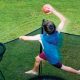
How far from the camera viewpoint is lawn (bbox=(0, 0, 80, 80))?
554 cm

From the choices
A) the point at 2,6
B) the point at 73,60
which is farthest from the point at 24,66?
the point at 2,6

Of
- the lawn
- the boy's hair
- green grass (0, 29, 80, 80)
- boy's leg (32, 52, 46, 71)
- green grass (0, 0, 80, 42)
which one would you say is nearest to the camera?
the boy's hair

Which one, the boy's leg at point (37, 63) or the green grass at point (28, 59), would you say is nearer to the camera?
the boy's leg at point (37, 63)

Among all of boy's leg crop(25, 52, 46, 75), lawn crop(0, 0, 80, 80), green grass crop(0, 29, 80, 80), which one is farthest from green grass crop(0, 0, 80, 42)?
boy's leg crop(25, 52, 46, 75)

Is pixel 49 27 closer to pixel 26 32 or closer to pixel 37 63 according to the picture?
pixel 37 63

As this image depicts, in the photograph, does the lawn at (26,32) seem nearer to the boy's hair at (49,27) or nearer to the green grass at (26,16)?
the green grass at (26,16)

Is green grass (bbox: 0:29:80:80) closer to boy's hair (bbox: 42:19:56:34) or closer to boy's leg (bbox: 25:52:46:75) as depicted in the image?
boy's leg (bbox: 25:52:46:75)

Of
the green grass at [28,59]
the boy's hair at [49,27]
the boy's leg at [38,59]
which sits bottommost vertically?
the green grass at [28,59]

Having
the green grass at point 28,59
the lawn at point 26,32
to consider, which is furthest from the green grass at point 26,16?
the green grass at point 28,59

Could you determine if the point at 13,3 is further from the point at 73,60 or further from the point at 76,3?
the point at 73,60

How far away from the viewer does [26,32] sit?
7.16 meters

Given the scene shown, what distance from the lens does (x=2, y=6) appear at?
891 centimetres

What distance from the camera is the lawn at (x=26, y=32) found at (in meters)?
5.54

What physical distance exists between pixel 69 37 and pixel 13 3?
321 cm
